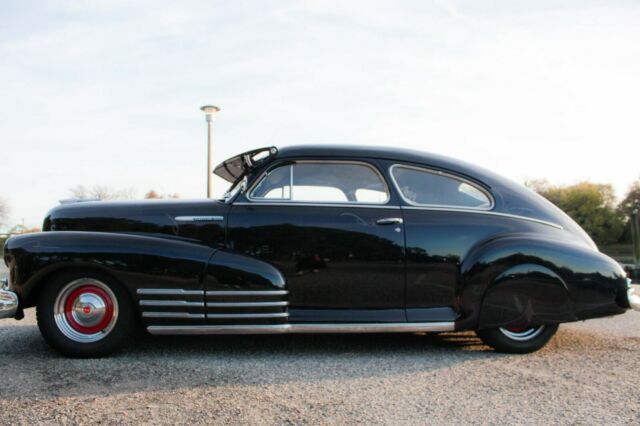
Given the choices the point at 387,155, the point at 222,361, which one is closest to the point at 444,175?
the point at 387,155

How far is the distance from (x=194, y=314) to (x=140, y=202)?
42.8 inches

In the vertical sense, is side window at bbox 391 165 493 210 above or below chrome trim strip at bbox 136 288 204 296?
above

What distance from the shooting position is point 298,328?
3.94m

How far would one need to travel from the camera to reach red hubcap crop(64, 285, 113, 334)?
3.89 meters

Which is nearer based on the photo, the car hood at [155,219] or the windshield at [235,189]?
the car hood at [155,219]

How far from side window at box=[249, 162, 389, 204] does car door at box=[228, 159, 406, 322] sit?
0.06 ft

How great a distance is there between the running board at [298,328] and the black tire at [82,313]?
25 centimetres

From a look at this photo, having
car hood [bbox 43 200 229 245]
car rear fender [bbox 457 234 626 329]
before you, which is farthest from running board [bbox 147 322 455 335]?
car hood [bbox 43 200 229 245]

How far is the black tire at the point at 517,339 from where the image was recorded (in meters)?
4.17

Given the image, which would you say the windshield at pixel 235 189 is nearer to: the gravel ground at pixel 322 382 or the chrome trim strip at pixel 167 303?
the chrome trim strip at pixel 167 303

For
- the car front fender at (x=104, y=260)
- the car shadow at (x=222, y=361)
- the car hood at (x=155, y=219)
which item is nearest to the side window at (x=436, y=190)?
the car shadow at (x=222, y=361)

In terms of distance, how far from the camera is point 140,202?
430 centimetres

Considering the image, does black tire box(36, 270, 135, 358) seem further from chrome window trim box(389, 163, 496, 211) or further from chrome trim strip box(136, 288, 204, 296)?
chrome window trim box(389, 163, 496, 211)

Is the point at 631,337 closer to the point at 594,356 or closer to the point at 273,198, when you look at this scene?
the point at 594,356
